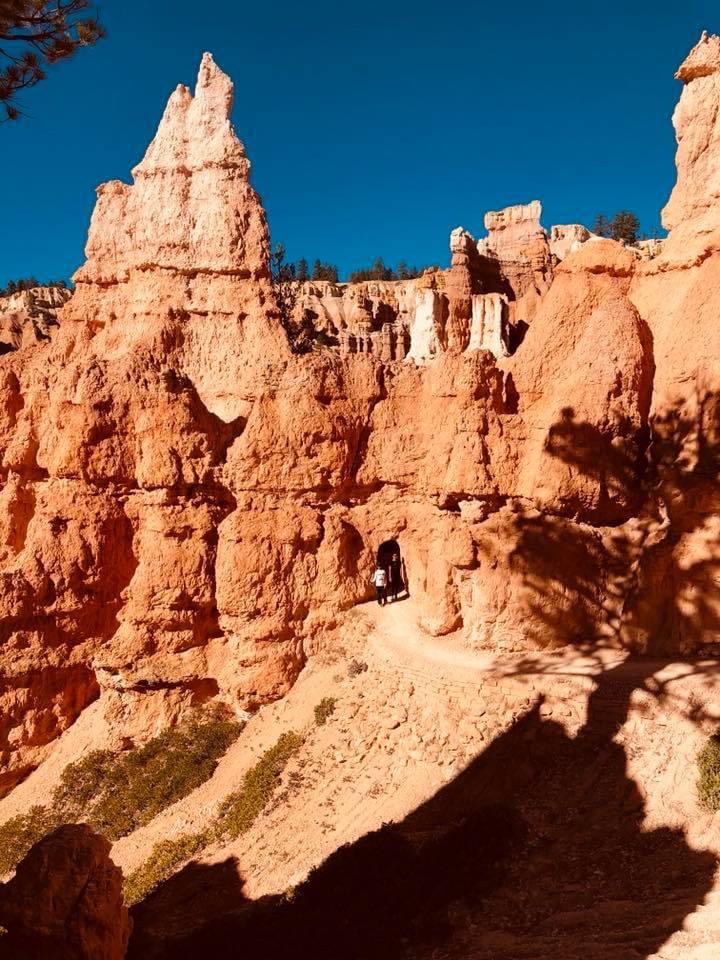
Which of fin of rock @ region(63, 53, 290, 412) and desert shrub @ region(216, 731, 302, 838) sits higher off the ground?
fin of rock @ region(63, 53, 290, 412)

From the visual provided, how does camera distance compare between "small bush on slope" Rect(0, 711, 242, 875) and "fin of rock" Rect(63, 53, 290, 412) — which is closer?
"small bush on slope" Rect(0, 711, 242, 875)

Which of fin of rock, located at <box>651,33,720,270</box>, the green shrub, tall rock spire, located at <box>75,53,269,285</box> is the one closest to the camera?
the green shrub

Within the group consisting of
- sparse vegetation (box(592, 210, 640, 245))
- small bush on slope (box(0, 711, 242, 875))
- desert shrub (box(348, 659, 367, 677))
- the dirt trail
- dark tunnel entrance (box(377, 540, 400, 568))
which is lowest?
small bush on slope (box(0, 711, 242, 875))

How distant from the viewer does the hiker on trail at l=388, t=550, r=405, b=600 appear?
15602 millimetres

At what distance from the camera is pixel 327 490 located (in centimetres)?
1483

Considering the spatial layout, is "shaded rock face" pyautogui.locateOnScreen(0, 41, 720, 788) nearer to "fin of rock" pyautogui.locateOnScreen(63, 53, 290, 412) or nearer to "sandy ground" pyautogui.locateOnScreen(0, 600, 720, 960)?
"fin of rock" pyautogui.locateOnScreen(63, 53, 290, 412)

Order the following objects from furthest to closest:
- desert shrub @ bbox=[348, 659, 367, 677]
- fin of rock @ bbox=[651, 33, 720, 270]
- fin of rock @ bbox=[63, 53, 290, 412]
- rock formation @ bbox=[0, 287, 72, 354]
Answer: rock formation @ bbox=[0, 287, 72, 354] → fin of rock @ bbox=[63, 53, 290, 412] → desert shrub @ bbox=[348, 659, 367, 677] → fin of rock @ bbox=[651, 33, 720, 270]

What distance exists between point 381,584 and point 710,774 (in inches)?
283

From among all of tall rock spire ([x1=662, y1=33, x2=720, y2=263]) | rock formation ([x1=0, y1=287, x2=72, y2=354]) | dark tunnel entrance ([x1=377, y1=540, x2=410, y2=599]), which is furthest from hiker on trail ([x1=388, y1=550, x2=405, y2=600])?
rock formation ([x1=0, y1=287, x2=72, y2=354])

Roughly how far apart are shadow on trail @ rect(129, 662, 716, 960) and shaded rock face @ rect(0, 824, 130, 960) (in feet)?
6.11

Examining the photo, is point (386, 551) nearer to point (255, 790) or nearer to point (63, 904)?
point (255, 790)

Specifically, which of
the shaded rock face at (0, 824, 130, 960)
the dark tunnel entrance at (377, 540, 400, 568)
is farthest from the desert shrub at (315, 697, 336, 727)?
the shaded rock face at (0, 824, 130, 960)

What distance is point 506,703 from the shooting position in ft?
37.2

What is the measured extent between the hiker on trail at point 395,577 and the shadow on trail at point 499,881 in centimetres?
507
